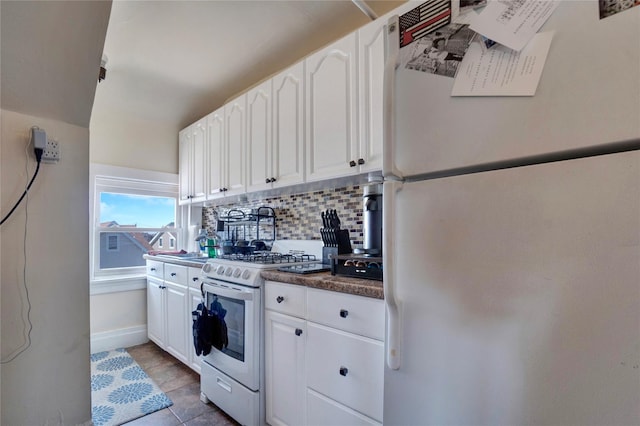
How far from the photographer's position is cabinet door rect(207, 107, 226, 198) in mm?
2865

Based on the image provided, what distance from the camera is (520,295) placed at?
68 cm

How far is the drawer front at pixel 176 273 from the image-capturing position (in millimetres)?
2468

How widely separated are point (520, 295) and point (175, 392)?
2.44 m

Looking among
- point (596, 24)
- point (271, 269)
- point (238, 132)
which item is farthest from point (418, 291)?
point (238, 132)

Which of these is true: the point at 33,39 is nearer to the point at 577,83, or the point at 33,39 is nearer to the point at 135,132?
the point at 577,83

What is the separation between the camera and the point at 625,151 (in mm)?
587

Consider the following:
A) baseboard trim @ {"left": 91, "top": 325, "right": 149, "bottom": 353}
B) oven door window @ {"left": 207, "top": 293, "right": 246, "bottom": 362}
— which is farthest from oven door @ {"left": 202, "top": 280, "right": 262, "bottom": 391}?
baseboard trim @ {"left": 91, "top": 325, "right": 149, "bottom": 353}

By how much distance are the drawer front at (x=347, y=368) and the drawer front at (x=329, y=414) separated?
0.02 meters

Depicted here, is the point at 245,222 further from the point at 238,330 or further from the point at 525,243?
the point at 525,243

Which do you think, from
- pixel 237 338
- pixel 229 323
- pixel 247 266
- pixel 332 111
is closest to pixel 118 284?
pixel 229 323

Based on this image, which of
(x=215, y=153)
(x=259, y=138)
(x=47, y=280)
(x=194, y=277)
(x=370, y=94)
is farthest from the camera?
(x=215, y=153)

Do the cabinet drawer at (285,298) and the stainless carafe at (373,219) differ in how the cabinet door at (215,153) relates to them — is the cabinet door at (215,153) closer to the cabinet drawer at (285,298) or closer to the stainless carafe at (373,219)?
the cabinet drawer at (285,298)

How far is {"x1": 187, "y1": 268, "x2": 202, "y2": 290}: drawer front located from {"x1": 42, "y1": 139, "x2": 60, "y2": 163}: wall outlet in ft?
4.05

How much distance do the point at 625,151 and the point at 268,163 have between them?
206 cm
